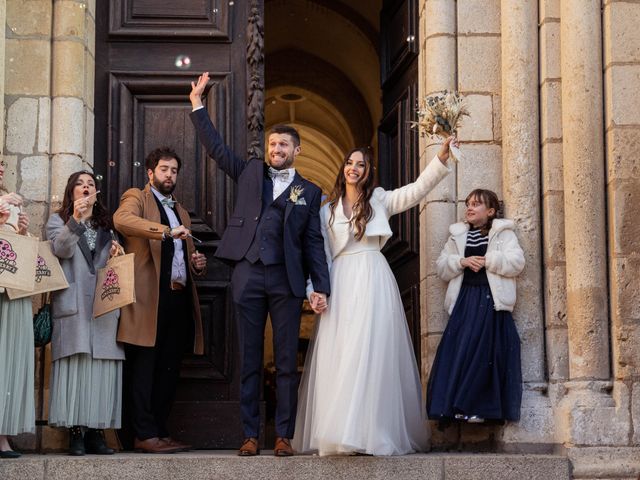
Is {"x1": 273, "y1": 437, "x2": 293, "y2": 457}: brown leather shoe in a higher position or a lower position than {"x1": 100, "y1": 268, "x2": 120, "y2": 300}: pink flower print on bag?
lower

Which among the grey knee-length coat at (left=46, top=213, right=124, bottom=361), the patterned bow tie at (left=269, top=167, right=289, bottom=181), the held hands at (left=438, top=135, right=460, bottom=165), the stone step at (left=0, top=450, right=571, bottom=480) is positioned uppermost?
the held hands at (left=438, top=135, right=460, bottom=165)

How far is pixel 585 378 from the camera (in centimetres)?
750

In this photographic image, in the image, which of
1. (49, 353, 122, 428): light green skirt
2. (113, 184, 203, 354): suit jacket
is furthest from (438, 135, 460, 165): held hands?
(49, 353, 122, 428): light green skirt

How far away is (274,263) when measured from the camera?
24.1 feet

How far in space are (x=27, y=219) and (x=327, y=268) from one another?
175 cm

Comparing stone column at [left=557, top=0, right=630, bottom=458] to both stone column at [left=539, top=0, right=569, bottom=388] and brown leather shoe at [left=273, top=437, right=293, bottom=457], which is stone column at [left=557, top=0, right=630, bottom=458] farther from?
brown leather shoe at [left=273, top=437, right=293, bottom=457]

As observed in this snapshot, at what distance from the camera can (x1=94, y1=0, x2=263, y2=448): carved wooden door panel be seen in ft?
27.7

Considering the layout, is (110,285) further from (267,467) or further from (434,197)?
(434,197)

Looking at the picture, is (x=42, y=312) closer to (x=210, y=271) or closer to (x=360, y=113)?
(x=210, y=271)

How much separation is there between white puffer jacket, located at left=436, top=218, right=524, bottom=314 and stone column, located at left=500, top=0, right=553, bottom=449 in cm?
14

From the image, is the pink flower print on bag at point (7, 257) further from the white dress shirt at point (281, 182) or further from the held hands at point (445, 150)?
the held hands at point (445, 150)

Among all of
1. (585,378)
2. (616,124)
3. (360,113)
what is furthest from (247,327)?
(360,113)

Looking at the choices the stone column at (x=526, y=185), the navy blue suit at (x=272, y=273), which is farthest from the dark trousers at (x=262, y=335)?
the stone column at (x=526, y=185)

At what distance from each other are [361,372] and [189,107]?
98.4 inches
